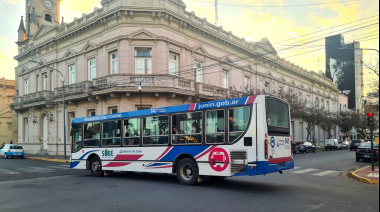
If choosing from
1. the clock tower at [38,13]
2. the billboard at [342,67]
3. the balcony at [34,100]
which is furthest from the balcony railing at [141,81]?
the billboard at [342,67]

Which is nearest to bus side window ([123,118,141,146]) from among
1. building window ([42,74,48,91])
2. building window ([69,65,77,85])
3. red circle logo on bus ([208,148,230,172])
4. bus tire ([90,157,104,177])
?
bus tire ([90,157,104,177])

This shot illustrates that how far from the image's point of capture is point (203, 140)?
11.9 meters

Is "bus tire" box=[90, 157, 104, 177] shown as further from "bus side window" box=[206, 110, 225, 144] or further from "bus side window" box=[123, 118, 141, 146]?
"bus side window" box=[206, 110, 225, 144]

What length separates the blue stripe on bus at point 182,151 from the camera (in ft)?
39.2

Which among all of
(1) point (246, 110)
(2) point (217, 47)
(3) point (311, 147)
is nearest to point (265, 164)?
(1) point (246, 110)

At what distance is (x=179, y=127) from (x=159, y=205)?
4.52 metres

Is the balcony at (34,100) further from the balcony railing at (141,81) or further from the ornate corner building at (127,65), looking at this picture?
the balcony railing at (141,81)

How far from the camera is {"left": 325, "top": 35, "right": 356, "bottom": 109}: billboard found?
279ft

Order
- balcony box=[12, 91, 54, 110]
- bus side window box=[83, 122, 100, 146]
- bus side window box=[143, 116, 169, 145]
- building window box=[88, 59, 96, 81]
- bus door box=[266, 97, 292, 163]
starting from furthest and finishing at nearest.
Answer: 1. balcony box=[12, 91, 54, 110]
2. building window box=[88, 59, 96, 81]
3. bus side window box=[83, 122, 100, 146]
4. bus side window box=[143, 116, 169, 145]
5. bus door box=[266, 97, 292, 163]

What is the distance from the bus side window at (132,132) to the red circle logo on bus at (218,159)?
13.0 feet

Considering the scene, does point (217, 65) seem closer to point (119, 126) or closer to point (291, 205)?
point (119, 126)

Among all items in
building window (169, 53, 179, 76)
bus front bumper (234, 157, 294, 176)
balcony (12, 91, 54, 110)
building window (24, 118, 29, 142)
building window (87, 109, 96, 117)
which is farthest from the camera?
building window (24, 118, 29, 142)

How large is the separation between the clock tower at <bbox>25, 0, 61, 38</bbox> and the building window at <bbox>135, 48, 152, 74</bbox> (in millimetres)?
22632

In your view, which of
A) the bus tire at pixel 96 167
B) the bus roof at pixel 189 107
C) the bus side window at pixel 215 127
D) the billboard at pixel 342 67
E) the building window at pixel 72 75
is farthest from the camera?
the billboard at pixel 342 67
